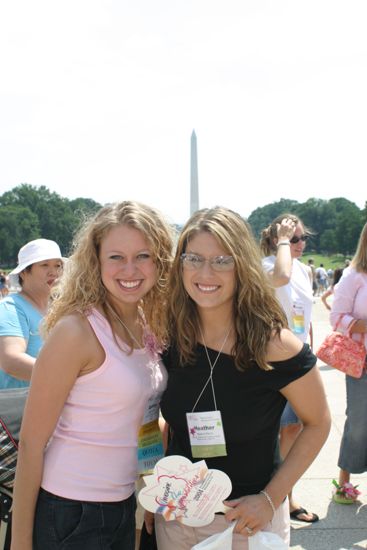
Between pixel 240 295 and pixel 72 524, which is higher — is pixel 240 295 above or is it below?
above

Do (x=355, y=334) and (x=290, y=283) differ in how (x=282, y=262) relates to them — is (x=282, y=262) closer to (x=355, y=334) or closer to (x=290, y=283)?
(x=290, y=283)

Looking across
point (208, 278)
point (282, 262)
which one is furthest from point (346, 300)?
point (208, 278)

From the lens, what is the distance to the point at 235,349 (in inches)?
81.4

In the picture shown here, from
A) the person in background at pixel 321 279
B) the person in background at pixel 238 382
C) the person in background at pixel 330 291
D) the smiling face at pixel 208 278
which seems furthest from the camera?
the person in background at pixel 321 279

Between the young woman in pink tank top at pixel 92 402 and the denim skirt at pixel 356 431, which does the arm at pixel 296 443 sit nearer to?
the young woman in pink tank top at pixel 92 402

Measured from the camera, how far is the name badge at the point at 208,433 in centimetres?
200

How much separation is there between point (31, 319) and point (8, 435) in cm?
105

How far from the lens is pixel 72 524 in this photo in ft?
6.35

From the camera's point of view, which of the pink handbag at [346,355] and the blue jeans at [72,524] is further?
the pink handbag at [346,355]

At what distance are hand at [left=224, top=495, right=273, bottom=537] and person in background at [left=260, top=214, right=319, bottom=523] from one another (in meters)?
1.70

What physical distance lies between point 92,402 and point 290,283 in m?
2.63

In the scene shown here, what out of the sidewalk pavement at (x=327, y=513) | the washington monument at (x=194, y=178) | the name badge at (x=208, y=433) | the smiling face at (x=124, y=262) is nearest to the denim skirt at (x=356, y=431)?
the sidewalk pavement at (x=327, y=513)

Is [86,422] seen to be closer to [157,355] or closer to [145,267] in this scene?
[157,355]

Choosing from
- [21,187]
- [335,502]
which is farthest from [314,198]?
[335,502]
